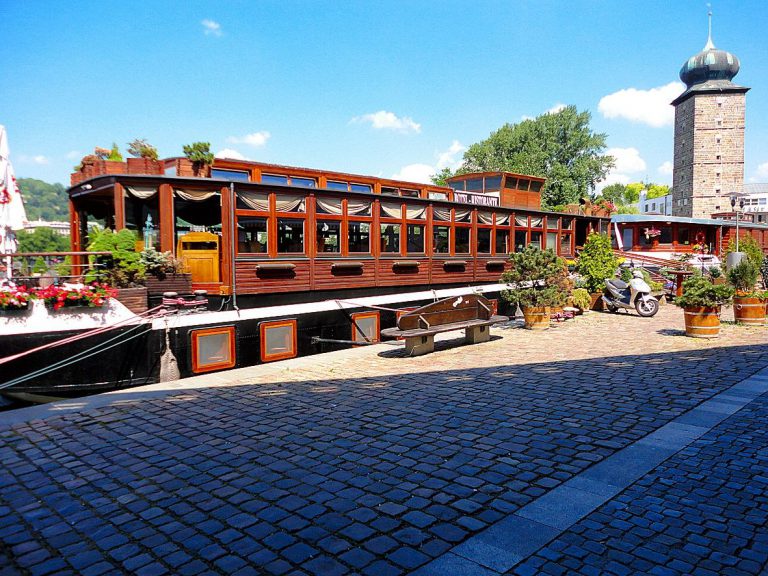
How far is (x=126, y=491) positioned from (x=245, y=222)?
7378mm

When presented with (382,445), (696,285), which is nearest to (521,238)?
(696,285)

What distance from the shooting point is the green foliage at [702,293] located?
13.1 m

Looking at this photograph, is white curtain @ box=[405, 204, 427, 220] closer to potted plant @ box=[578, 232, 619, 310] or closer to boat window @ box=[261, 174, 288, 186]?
boat window @ box=[261, 174, 288, 186]

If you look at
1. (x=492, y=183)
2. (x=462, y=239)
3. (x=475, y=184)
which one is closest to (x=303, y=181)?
(x=462, y=239)

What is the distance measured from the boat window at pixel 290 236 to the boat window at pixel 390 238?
108 inches

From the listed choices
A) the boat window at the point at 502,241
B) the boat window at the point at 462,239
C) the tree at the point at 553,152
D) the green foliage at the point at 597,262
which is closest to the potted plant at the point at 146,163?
the boat window at the point at 462,239

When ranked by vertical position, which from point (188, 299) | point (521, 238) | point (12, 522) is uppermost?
point (521, 238)

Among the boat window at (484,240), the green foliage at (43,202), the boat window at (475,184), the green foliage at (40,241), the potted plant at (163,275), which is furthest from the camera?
the green foliage at (43,202)

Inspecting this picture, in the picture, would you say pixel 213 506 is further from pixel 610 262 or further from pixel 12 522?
pixel 610 262

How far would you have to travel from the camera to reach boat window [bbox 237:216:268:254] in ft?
37.4

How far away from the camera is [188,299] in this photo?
10.4m

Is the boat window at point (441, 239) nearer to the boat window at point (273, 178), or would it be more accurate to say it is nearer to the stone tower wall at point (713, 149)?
the boat window at point (273, 178)

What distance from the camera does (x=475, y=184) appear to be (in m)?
21.8

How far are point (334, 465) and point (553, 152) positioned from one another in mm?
61745
